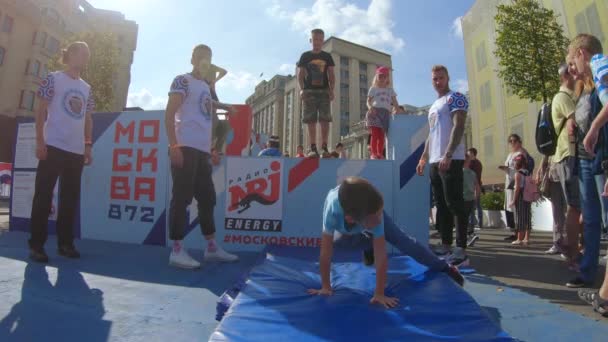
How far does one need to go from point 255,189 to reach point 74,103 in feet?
7.11

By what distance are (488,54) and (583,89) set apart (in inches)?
1069

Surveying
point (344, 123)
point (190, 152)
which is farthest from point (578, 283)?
point (344, 123)

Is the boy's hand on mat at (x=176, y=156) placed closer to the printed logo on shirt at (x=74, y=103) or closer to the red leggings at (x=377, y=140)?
the printed logo on shirt at (x=74, y=103)

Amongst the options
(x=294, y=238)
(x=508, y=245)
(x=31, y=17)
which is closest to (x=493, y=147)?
(x=508, y=245)

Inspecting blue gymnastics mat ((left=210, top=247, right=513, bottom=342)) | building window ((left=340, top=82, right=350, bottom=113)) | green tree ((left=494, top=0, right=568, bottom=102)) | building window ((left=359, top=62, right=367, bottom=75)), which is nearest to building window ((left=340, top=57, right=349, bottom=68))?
building window ((left=359, top=62, right=367, bottom=75))

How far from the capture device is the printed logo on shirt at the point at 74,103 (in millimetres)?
3566

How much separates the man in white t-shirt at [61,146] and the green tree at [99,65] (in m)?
17.9

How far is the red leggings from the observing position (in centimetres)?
552

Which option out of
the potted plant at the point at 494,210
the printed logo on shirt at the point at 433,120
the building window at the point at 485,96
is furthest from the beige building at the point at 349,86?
the printed logo on shirt at the point at 433,120

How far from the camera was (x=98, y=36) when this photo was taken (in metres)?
19.7

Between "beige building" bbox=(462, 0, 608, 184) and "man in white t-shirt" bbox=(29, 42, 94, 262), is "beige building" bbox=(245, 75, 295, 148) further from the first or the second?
"man in white t-shirt" bbox=(29, 42, 94, 262)

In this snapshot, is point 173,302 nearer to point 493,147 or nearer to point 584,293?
point 584,293

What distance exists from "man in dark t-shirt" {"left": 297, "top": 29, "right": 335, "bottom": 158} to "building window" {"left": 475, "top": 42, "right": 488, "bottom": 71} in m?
25.8

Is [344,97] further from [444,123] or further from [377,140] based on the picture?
[444,123]
